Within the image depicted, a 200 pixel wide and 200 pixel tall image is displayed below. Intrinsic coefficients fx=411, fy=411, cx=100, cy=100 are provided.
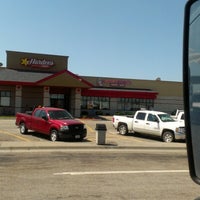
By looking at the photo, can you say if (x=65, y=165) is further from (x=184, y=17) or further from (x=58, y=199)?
(x=184, y=17)

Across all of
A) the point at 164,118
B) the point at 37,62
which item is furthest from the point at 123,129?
the point at 37,62

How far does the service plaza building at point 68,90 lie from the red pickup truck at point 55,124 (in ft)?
83.0

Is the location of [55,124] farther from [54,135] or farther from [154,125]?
[154,125]

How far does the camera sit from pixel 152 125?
2530cm

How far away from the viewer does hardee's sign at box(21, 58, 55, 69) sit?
5612 cm

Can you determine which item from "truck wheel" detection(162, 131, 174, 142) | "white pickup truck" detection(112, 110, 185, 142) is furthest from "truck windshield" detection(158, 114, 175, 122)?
"truck wheel" detection(162, 131, 174, 142)

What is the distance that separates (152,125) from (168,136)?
141 cm

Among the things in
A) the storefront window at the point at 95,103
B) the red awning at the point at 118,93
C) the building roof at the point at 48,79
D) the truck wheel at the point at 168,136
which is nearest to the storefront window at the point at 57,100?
the building roof at the point at 48,79

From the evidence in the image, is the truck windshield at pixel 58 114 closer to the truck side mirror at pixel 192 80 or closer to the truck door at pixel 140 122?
the truck door at pixel 140 122

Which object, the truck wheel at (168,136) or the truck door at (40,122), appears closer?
the truck door at (40,122)

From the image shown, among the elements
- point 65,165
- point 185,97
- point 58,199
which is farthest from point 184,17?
point 65,165

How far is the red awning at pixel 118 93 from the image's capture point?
58.3m

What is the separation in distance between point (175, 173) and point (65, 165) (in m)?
3.37

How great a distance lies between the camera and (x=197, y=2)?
77.1 inches
